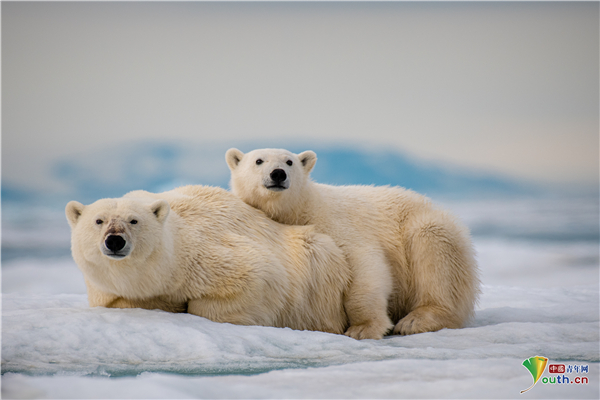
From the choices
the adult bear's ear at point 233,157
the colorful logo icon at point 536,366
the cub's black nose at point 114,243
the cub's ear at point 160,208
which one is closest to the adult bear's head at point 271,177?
the adult bear's ear at point 233,157

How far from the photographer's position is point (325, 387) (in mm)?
3230

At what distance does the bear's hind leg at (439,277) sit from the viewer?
521 cm

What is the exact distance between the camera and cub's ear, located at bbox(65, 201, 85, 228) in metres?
4.25

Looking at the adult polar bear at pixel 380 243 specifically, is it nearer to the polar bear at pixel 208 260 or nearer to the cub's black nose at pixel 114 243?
the polar bear at pixel 208 260

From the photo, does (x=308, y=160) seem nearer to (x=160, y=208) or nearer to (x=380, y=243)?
(x=380, y=243)

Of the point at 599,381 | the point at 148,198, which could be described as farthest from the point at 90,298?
the point at 599,381

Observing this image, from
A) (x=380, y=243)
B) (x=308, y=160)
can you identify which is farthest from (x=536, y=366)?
(x=308, y=160)

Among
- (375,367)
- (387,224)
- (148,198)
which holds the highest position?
(148,198)

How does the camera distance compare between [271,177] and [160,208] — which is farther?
[271,177]

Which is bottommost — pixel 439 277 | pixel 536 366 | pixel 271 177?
pixel 536 366

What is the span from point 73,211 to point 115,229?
0.54 metres

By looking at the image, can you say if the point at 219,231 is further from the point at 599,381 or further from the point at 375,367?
the point at 599,381

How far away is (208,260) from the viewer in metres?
4.62

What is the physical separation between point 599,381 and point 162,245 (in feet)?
10.5
